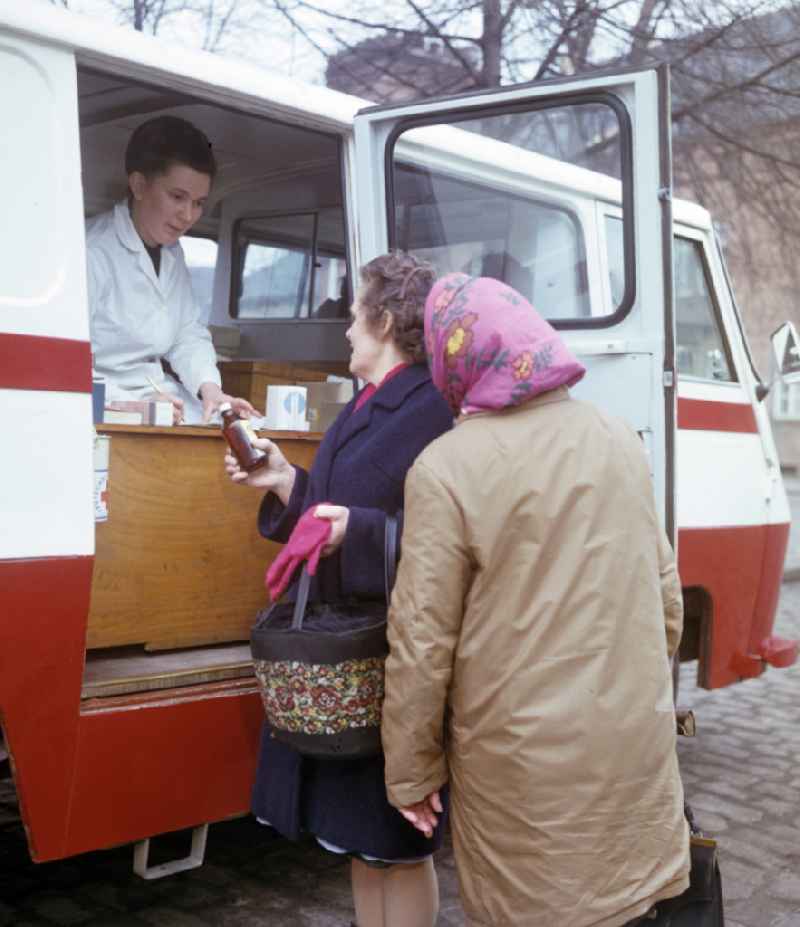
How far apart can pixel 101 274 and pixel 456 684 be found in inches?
85.9

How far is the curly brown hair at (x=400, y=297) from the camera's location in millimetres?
2781

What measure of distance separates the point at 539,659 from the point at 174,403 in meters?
1.83

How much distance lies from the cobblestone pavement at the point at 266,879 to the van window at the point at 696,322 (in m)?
1.81

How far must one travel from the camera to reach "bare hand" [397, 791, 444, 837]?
7.97 ft

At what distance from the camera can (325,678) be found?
2527 mm

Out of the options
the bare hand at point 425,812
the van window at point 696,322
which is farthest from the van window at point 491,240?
the bare hand at point 425,812

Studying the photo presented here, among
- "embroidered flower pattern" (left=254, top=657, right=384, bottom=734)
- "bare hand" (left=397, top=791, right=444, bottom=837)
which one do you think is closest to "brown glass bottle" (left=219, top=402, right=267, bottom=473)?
"embroidered flower pattern" (left=254, top=657, right=384, bottom=734)

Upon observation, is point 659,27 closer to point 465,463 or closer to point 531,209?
point 531,209

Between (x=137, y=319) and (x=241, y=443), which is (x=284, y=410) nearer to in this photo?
(x=137, y=319)

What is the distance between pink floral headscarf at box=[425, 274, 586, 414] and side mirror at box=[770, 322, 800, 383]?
3223 millimetres

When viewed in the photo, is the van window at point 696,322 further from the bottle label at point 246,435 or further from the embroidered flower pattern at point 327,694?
the embroidered flower pattern at point 327,694

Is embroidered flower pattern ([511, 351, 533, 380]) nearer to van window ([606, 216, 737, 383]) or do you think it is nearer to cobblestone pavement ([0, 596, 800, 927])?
cobblestone pavement ([0, 596, 800, 927])

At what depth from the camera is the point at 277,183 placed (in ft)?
17.5

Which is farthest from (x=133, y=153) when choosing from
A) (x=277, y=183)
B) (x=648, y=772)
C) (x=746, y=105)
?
(x=746, y=105)
